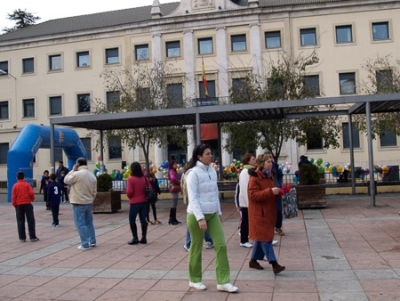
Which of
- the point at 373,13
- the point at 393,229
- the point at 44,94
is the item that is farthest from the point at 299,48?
the point at 393,229

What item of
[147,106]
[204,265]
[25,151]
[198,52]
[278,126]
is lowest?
[204,265]

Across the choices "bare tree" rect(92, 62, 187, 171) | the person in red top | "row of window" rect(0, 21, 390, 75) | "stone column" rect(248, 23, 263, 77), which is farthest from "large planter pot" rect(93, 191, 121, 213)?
"row of window" rect(0, 21, 390, 75)

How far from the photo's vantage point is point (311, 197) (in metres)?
14.6

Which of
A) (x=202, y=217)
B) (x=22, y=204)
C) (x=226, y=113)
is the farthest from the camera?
(x=226, y=113)

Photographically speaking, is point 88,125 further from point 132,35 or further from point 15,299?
point 132,35

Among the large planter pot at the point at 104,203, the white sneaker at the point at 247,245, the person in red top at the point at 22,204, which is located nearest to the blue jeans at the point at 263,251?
the white sneaker at the point at 247,245

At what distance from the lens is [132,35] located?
39344 mm

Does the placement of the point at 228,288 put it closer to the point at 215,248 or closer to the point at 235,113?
the point at 215,248

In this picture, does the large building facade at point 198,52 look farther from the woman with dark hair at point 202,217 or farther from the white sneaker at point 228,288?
the white sneaker at point 228,288

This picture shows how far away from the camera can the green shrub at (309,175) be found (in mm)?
14633

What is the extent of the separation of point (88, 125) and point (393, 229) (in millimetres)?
11428

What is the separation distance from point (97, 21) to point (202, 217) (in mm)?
40081

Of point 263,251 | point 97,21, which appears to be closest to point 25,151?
point 263,251

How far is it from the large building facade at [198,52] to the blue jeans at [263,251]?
26.2m
